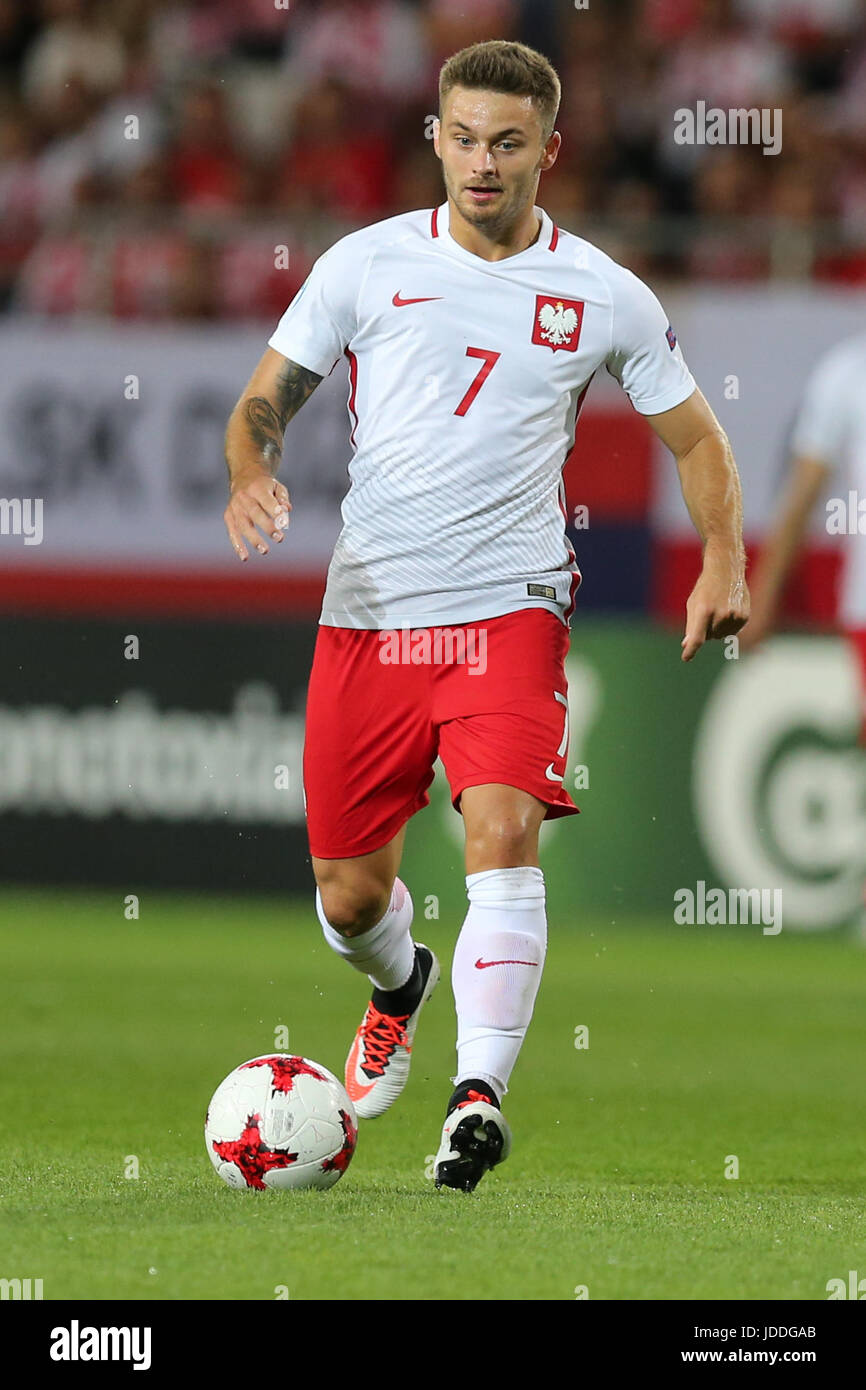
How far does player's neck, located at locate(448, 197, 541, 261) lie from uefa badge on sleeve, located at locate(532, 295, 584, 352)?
0.50 ft

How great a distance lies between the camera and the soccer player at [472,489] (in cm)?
516

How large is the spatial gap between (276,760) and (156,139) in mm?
3944

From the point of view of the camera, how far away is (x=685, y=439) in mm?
5547

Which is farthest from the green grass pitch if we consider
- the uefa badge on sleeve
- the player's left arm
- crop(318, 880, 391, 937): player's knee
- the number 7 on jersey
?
the uefa badge on sleeve

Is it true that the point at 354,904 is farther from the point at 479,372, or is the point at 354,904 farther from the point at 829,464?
the point at 829,464

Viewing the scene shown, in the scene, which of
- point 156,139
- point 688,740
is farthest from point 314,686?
point 156,139

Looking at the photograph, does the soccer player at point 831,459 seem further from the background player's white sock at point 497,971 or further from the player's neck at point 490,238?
the background player's white sock at point 497,971

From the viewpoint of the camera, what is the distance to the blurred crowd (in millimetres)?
12656

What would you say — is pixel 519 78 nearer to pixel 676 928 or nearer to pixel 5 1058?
pixel 5 1058

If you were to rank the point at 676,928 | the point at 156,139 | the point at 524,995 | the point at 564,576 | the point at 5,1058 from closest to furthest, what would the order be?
the point at 524,995
the point at 564,576
the point at 5,1058
the point at 676,928
the point at 156,139

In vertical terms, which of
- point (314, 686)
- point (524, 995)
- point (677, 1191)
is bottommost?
point (677, 1191)

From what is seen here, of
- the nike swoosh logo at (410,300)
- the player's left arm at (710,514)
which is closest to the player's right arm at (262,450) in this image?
the nike swoosh logo at (410,300)

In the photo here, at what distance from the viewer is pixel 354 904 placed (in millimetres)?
5742

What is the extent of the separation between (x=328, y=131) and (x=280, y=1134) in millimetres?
9251
